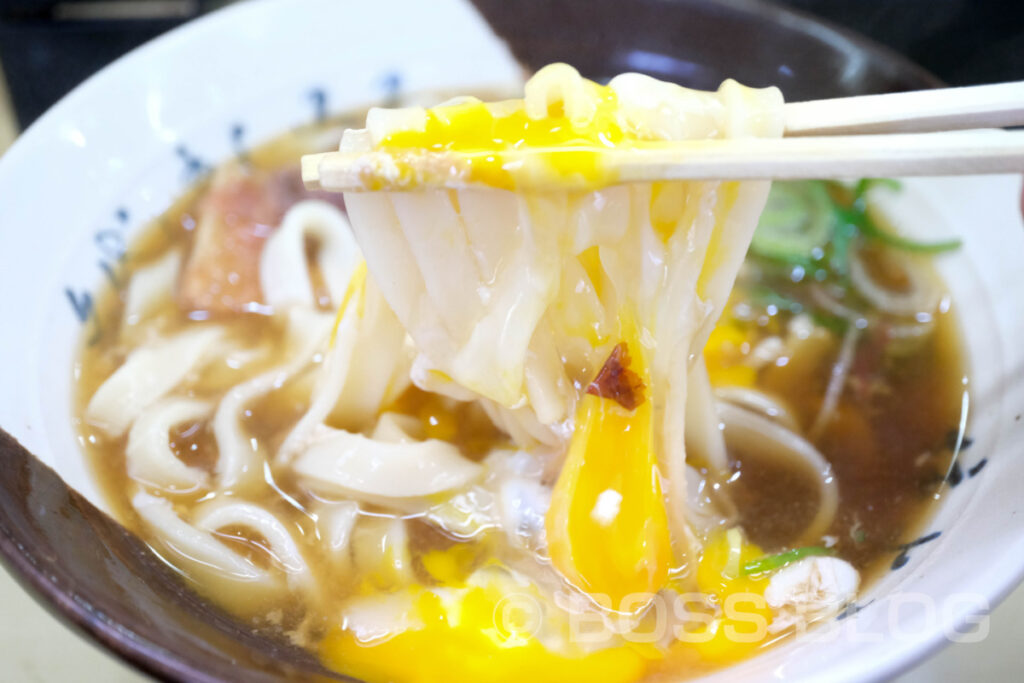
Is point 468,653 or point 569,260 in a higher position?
point 569,260

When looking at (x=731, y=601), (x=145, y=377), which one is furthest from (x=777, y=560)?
(x=145, y=377)

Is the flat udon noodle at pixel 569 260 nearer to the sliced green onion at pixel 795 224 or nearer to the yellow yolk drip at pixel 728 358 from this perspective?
the yellow yolk drip at pixel 728 358

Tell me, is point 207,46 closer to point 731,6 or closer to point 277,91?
point 277,91

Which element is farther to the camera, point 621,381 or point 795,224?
point 795,224

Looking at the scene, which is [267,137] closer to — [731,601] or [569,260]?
[569,260]

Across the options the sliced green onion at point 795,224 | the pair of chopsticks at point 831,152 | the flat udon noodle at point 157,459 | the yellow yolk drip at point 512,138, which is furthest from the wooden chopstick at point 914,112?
the flat udon noodle at point 157,459

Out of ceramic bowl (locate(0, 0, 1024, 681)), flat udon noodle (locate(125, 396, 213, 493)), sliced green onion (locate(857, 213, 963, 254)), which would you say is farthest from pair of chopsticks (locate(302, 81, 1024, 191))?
sliced green onion (locate(857, 213, 963, 254))
